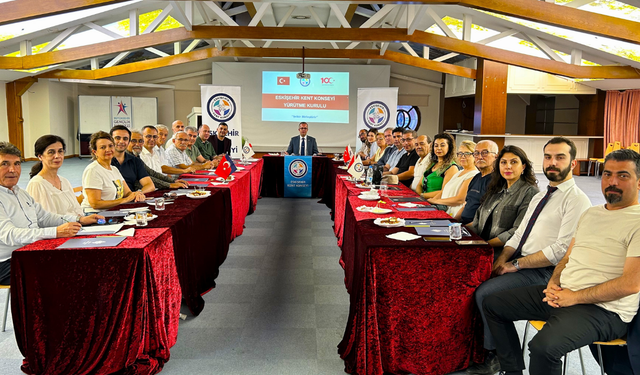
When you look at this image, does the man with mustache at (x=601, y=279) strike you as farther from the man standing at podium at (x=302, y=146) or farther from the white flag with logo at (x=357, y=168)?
the man standing at podium at (x=302, y=146)

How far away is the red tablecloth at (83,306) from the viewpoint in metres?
1.95

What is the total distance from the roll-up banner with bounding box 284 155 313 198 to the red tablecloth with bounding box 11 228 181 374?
5.44m

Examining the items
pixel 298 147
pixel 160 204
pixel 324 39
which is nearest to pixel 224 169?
pixel 160 204

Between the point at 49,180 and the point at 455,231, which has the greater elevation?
the point at 49,180

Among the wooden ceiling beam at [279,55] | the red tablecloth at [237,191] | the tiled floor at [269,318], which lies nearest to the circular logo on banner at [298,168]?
the red tablecloth at [237,191]

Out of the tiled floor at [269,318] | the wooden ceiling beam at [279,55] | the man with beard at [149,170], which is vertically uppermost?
the wooden ceiling beam at [279,55]

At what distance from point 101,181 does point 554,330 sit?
2.78 metres

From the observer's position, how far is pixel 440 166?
154 inches

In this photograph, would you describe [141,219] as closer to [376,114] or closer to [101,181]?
[101,181]

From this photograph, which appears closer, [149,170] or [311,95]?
[149,170]

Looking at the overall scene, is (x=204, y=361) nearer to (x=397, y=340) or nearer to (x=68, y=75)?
(x=397, y=340)

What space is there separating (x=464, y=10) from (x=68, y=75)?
9036 millimetres

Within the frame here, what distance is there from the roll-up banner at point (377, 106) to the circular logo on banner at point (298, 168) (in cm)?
319

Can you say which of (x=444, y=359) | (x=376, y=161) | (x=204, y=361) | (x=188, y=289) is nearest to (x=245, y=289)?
(x=188, y=289)
